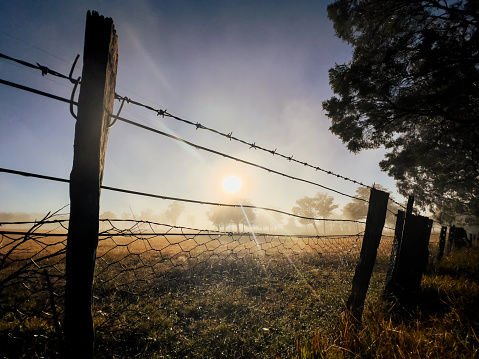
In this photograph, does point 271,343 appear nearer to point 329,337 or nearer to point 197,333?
point 329,337

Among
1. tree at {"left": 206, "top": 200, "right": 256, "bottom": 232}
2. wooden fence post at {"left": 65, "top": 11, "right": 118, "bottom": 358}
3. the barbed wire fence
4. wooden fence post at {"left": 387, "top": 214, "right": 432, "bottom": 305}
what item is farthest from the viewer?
tree at {"left": 206, "top": 200, "right": 256, "bottom": 232}

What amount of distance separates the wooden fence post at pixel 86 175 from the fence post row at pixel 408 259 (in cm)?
477

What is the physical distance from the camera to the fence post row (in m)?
3.70

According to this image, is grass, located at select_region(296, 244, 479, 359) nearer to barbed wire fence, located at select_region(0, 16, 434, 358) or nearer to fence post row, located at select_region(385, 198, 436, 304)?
fence post row, located at select_region(385, 198, 436, 304)

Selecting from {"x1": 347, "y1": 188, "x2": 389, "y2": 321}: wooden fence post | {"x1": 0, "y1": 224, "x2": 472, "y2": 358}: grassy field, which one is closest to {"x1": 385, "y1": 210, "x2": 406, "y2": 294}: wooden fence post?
{"x1": 0, "y1": 224, "x2": 472, "y2": 358}: grassy field

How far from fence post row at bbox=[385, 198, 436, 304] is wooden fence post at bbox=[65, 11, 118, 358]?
4.77m

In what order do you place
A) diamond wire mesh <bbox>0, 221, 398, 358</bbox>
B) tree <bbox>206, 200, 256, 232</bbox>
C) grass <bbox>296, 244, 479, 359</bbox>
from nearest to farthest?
grass <bbox>296, 244, 479, 359</bbox>
diamond wire mesh <bbox>0, 221, 398, 358</bbox>
tree <bbox>206, 200, 256, 232</bbox>

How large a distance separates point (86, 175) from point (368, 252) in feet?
11.7

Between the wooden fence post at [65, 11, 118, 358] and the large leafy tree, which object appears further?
the large leafy tree

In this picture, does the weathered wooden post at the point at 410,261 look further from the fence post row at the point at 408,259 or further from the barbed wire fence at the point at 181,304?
the barbed wire fence at the point at 181,304

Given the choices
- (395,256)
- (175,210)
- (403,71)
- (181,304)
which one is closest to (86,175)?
(181,304)

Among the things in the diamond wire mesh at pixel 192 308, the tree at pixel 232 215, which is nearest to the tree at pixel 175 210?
the tree at pixel 232 215

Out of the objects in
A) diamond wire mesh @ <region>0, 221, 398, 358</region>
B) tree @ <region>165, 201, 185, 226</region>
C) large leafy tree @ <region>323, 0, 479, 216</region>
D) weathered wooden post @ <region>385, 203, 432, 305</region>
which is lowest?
tree @ <region>165, 201, 185, 226</region>

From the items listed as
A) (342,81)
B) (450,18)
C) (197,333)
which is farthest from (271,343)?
(450,18)
